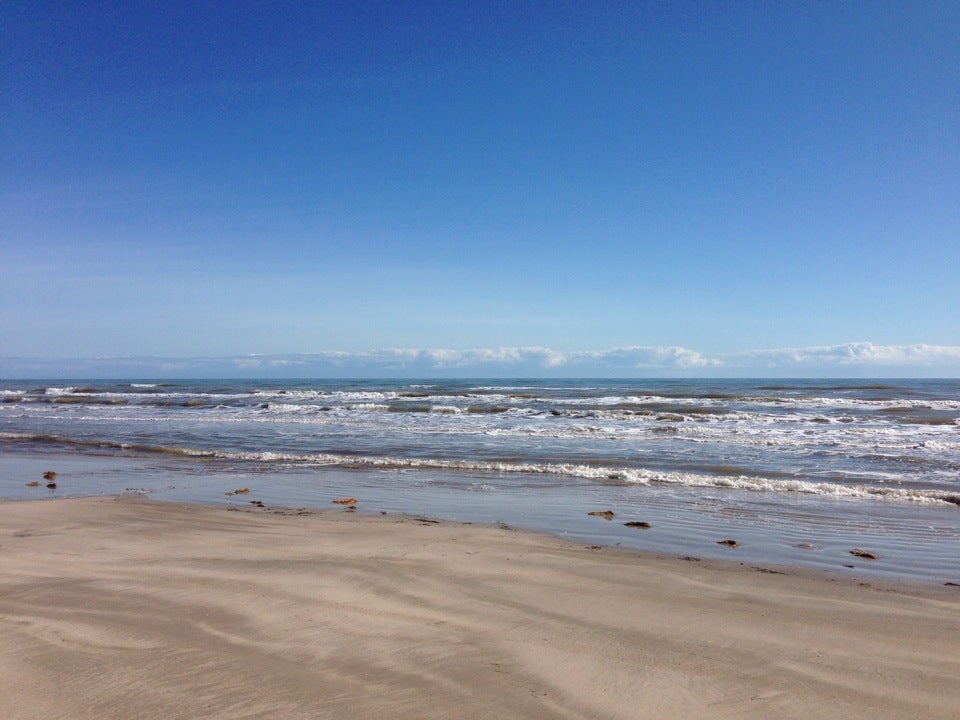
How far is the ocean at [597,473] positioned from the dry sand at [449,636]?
1.54 m

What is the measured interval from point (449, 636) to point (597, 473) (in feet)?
28.1

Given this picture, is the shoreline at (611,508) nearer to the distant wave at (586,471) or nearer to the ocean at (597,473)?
the ocean at (597,473)

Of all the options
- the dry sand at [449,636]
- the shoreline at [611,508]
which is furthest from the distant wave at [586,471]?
the dry sand at [449,636]

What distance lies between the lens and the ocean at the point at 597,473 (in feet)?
25.4

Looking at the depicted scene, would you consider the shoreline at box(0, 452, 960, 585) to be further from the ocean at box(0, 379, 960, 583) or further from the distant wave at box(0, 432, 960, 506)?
the distant wave at box(0, 432, 960, 506)

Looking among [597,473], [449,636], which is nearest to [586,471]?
[597,473]

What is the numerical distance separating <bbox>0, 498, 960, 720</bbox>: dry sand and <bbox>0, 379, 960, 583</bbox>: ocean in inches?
60.8

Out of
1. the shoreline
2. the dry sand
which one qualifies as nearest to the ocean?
the shoreline

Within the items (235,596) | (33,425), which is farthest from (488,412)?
(235,596)

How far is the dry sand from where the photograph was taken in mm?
3203

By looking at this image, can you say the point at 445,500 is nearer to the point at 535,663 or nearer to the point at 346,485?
the point at 346,485

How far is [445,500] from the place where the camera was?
9938mm

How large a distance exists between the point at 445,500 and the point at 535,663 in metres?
6.36

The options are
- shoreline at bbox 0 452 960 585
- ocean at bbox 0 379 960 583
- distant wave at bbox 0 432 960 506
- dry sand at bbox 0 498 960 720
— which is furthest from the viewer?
distant wave at bbox 0 432 960 506
